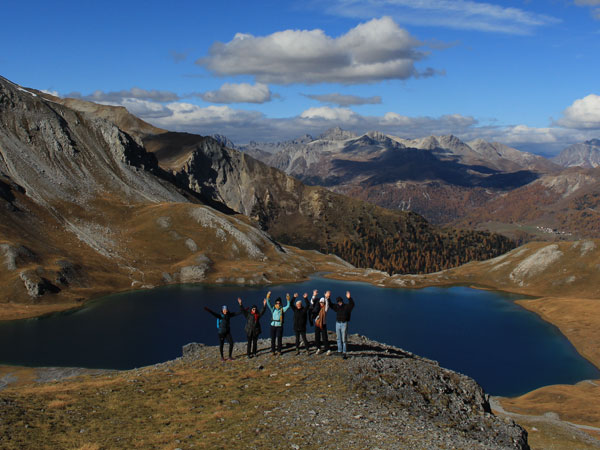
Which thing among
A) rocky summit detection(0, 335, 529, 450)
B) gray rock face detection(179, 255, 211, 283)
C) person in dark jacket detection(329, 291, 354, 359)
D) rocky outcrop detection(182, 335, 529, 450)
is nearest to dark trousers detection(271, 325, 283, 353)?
rocky summit detection(0, 335, 529, 450)

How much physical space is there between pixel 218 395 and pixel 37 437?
11.7 m

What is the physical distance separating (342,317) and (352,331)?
84169 millimetres

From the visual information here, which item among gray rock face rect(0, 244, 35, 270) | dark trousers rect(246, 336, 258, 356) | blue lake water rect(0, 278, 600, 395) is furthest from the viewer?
gray rock face rect(0, 244, 35, 270)

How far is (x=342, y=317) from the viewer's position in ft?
128

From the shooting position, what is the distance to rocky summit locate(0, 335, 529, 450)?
86.6 feet

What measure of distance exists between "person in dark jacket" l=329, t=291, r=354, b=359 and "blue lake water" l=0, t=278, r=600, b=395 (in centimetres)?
1473

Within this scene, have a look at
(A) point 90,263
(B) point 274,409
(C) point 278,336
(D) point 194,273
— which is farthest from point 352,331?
(A) point 90,263

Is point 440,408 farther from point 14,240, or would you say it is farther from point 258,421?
point 14,240

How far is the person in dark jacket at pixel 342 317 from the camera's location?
3900 centimetres

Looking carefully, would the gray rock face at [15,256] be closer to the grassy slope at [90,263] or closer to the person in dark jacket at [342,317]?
the grassy slope at [90,263]

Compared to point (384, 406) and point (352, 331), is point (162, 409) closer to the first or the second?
point (384, 406)

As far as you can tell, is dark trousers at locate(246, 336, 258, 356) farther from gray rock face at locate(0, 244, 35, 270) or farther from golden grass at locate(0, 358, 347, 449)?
gray rock face at locate(0, 244, 35, 270)

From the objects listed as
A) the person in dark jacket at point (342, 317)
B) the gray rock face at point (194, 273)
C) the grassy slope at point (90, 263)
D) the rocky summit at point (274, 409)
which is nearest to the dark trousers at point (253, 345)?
the rocky summit at point (274, 409)

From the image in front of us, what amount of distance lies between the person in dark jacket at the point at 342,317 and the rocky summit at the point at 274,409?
1.35 meters
